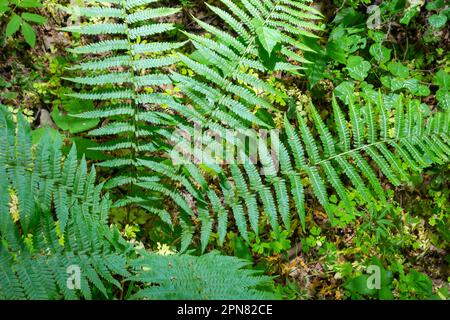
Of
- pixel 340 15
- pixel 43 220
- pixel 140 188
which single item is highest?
pixel 340 15

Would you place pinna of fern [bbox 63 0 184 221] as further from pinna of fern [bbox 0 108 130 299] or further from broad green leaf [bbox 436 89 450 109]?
broad green leaf [bbox 436 89 450 109]

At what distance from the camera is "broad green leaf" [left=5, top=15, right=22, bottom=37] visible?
7.66 feet

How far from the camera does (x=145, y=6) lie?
2834 mm

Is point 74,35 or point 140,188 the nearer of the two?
point 140,188

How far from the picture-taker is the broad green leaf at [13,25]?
7.66 feet

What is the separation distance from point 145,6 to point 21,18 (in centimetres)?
83

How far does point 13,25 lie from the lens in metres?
2.35

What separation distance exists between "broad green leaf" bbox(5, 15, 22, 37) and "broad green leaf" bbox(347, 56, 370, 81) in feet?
7.08

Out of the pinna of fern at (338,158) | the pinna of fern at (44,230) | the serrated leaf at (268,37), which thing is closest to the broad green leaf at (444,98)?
the pinna of fern at (338,158)

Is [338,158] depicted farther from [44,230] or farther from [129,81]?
[44,230]

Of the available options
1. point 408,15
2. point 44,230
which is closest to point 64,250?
point 44,230

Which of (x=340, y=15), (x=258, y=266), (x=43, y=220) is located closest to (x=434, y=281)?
(x=258, y=266)

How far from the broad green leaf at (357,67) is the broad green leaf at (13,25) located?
216cm
